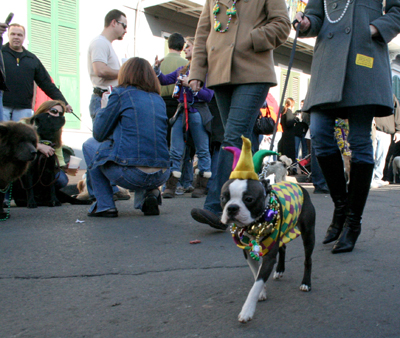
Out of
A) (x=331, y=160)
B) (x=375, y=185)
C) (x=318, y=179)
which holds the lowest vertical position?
(x=375, y=185)

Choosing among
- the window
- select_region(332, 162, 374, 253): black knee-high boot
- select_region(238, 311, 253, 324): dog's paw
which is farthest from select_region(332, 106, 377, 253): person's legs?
the window

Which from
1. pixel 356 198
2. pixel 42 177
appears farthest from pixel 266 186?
pixel 42 177

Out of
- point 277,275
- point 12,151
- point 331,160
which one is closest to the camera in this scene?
point 277,275

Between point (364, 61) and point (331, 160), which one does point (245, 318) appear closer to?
point (331, 160)

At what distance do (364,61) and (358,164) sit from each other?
0.73 metres

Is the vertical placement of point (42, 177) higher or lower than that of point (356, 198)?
lower

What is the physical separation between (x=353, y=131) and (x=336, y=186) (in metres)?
0.44

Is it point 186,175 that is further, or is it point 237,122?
point 186,175

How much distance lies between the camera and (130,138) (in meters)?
4.33

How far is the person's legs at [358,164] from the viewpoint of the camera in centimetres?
323

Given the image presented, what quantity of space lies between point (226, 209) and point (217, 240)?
4.65 ft

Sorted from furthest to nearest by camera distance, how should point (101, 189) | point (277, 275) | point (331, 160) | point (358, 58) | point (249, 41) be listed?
point (101, 189)
point (249, 41)
point (331, 160)
point (358, 58)
point (277, 275)

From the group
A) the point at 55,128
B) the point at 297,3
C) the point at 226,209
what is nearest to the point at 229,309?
the point at 226,209

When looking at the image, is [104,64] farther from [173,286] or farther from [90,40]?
[90,40]
